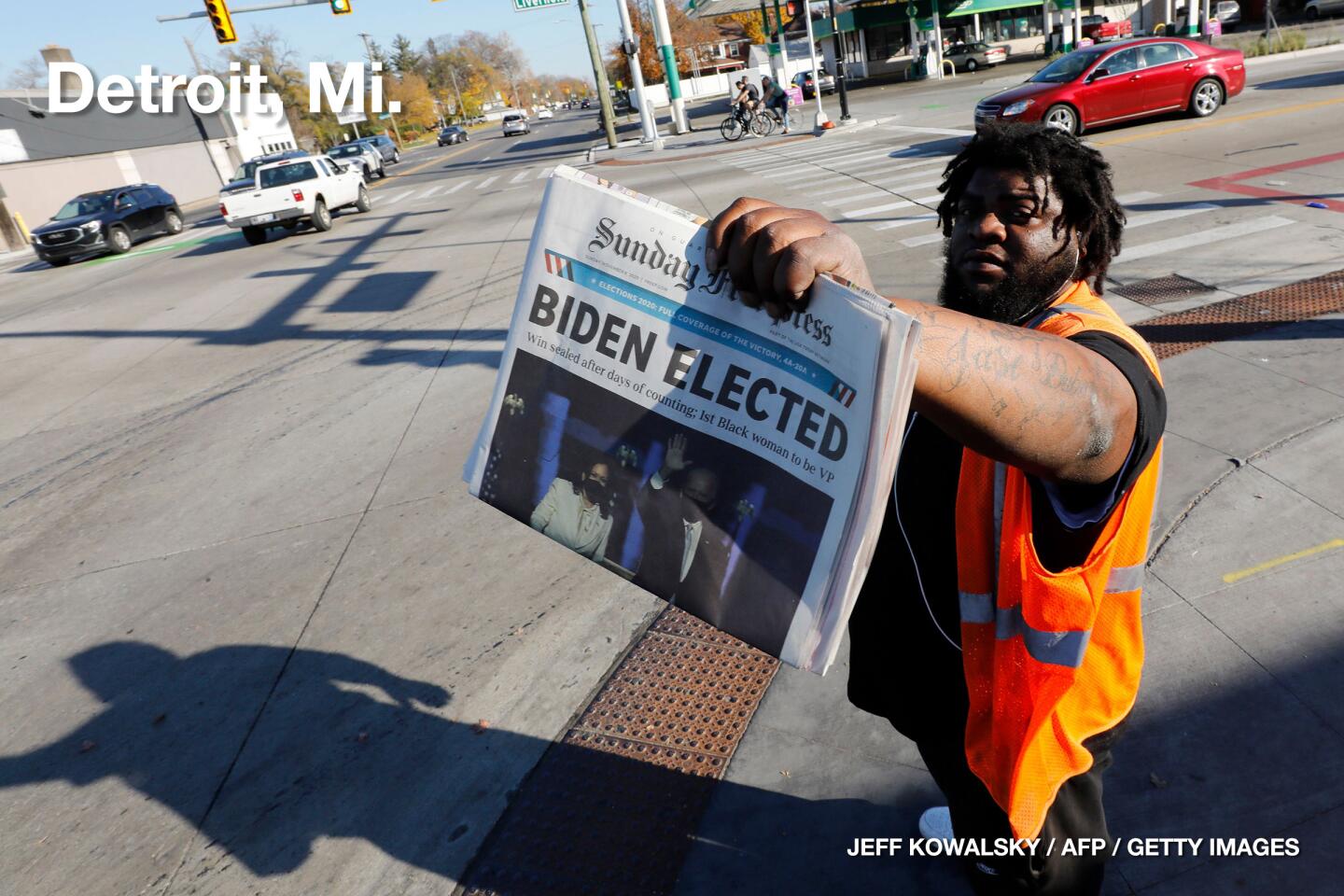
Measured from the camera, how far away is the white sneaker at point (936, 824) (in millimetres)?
2344

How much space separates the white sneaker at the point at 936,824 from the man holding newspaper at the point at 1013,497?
A: 595 millimetres

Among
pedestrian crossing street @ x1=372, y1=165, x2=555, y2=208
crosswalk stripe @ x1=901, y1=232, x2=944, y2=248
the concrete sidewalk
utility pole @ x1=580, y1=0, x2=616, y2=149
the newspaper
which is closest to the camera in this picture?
the newspaper

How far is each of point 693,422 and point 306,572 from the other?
13.2ft

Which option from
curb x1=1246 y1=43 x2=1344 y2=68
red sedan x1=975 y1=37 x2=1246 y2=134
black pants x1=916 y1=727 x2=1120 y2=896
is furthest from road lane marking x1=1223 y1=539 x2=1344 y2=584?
curb x1=1246 y1=43 x2=1344 y2=68

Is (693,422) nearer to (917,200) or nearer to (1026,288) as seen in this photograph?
(1026,288)

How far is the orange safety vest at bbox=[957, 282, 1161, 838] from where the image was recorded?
132 centimetres

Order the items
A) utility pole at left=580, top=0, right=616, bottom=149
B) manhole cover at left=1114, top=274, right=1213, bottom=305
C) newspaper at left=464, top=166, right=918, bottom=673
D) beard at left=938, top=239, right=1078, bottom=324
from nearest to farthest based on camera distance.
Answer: newspaper at left=464, top=166, right=918, bottom=673 → beard at left=938, top=239, right=1078, bottom=324 → manhole cover at left=1114, top=274, right=1213, bottom=305 → utility pole at left=580, top=0, right=616, bottom=149

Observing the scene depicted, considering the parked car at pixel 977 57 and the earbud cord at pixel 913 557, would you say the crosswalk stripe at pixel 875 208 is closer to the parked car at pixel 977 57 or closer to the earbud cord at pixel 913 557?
the earbud cord at pixel 913 557

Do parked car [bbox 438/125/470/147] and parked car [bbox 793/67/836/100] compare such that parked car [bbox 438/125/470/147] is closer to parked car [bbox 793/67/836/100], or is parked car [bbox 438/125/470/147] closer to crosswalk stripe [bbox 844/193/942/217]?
parked car [bbox 793/67/836/100]

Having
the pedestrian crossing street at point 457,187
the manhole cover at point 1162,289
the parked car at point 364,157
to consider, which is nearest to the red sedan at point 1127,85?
the manhole cover at point 1162,289

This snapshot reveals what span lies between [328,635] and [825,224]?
11.9 ft

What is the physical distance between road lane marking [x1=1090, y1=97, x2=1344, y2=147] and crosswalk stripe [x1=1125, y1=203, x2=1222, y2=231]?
542cm

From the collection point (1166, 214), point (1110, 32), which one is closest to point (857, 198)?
point (1166, 214)

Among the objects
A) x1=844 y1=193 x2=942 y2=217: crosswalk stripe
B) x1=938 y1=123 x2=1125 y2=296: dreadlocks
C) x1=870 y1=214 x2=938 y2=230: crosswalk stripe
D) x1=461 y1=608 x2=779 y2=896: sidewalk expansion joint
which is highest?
x1=938 y1=123 x2=1125 y2=296: dreadlocks
